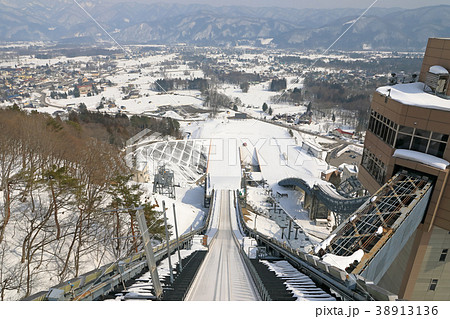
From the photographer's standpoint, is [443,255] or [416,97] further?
[443,255]

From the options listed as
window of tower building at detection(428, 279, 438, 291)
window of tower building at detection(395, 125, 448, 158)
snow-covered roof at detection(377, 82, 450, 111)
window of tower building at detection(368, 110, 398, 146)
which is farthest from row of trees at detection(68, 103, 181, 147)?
window of tower building at detection(428, 279, 438, 291)

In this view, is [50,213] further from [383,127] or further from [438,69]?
[438,69]

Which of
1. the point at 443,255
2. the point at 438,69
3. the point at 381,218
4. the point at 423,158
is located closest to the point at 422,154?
the point at 423,158

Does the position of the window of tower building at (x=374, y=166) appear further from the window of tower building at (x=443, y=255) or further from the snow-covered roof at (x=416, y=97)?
the window of tower building at (x=443, y=255)

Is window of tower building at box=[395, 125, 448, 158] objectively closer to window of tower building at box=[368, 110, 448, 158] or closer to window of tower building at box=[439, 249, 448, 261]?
window of tower building at box=[368, 110, 448, 158]

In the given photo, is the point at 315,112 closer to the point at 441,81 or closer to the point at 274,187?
A: the point at 274,187
